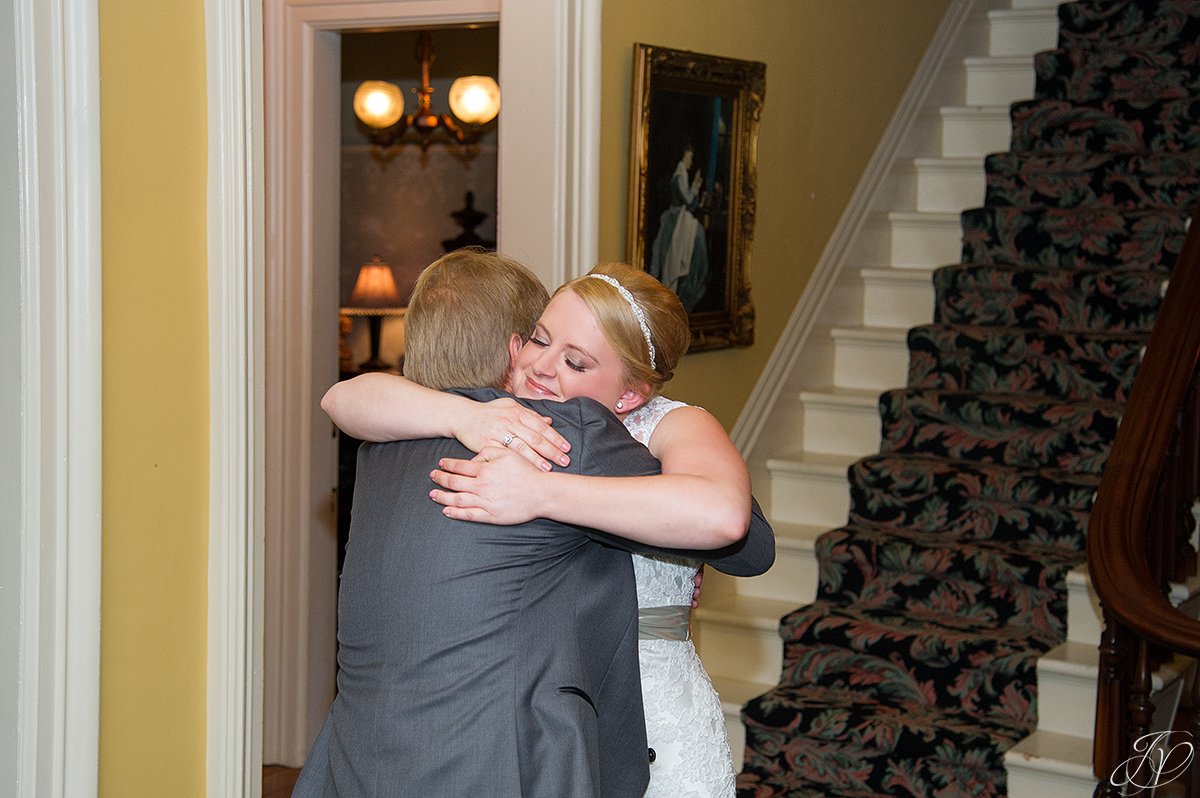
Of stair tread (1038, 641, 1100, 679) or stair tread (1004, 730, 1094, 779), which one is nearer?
stair tread (1004, 730, 1094, 779)

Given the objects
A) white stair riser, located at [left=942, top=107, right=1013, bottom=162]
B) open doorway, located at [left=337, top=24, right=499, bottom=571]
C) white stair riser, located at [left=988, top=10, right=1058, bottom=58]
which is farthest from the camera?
open doorway, located at [left=337, top=24, right=499, bottom=571]

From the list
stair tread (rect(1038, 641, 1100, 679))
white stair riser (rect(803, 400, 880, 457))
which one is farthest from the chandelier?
stair tread (rect(1038, 641, 1100, 679))

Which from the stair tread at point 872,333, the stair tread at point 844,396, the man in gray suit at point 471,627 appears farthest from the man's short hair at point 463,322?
the stair tread at point 872,333

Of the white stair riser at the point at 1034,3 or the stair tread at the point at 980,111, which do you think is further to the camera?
the white stair riser at the point at 1034,3

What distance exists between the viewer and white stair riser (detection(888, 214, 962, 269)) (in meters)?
5.15

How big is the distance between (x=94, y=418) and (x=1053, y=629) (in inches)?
112

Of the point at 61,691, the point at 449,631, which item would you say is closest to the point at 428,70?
the point at 61,691

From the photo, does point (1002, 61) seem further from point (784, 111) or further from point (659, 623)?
point (659, 623)

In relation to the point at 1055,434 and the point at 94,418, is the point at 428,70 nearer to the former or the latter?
the point at 1055,434

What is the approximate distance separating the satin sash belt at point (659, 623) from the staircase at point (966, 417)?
6.09ft

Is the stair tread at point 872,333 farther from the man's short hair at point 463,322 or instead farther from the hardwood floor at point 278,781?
the man's short hair at point 463,322

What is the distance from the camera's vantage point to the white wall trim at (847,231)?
446 centimetres

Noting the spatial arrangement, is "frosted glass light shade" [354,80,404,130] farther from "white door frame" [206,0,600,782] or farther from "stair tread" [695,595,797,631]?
"stair tread" [695,595,797,631]

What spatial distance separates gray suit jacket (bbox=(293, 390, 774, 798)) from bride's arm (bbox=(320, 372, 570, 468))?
25mm
